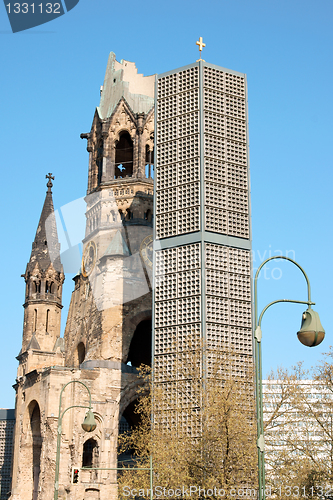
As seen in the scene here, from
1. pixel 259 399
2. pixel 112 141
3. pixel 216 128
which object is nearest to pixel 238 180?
pixel 216 128

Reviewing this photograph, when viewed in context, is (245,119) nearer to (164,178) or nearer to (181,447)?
(164,178)

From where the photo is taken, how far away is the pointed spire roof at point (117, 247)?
174 ft

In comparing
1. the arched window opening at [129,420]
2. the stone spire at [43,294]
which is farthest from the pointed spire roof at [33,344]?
the arched window opening at [129,420]

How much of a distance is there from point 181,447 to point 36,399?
19.3m

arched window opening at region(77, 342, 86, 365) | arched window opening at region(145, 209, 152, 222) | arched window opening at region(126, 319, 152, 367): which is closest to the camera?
arched window opening at region(145, 209, 152, 222)

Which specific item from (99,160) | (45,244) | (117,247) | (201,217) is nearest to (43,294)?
(45,244)

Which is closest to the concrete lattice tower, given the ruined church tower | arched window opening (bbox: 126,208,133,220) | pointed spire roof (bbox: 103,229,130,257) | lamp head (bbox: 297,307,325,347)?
the ruined church tower

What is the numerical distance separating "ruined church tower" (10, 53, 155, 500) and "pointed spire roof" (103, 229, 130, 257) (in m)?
0.08

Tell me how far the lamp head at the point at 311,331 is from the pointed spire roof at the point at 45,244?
45.9m

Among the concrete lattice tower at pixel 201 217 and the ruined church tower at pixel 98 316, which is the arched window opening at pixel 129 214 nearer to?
the ruined church tower at pixel 98 316

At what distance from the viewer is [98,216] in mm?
56812

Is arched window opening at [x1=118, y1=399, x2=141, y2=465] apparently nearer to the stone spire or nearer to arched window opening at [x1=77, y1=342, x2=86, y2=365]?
arched window opening at [x1=77, y1=342, x2=86, y2=365]

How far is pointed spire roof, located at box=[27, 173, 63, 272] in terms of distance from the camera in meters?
61.6

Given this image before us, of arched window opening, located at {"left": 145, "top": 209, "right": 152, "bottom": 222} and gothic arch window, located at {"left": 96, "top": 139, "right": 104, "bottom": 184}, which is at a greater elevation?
gothic arch window, located at {"left": 96, "top": 139, "right": 104, "bottom": 184}
